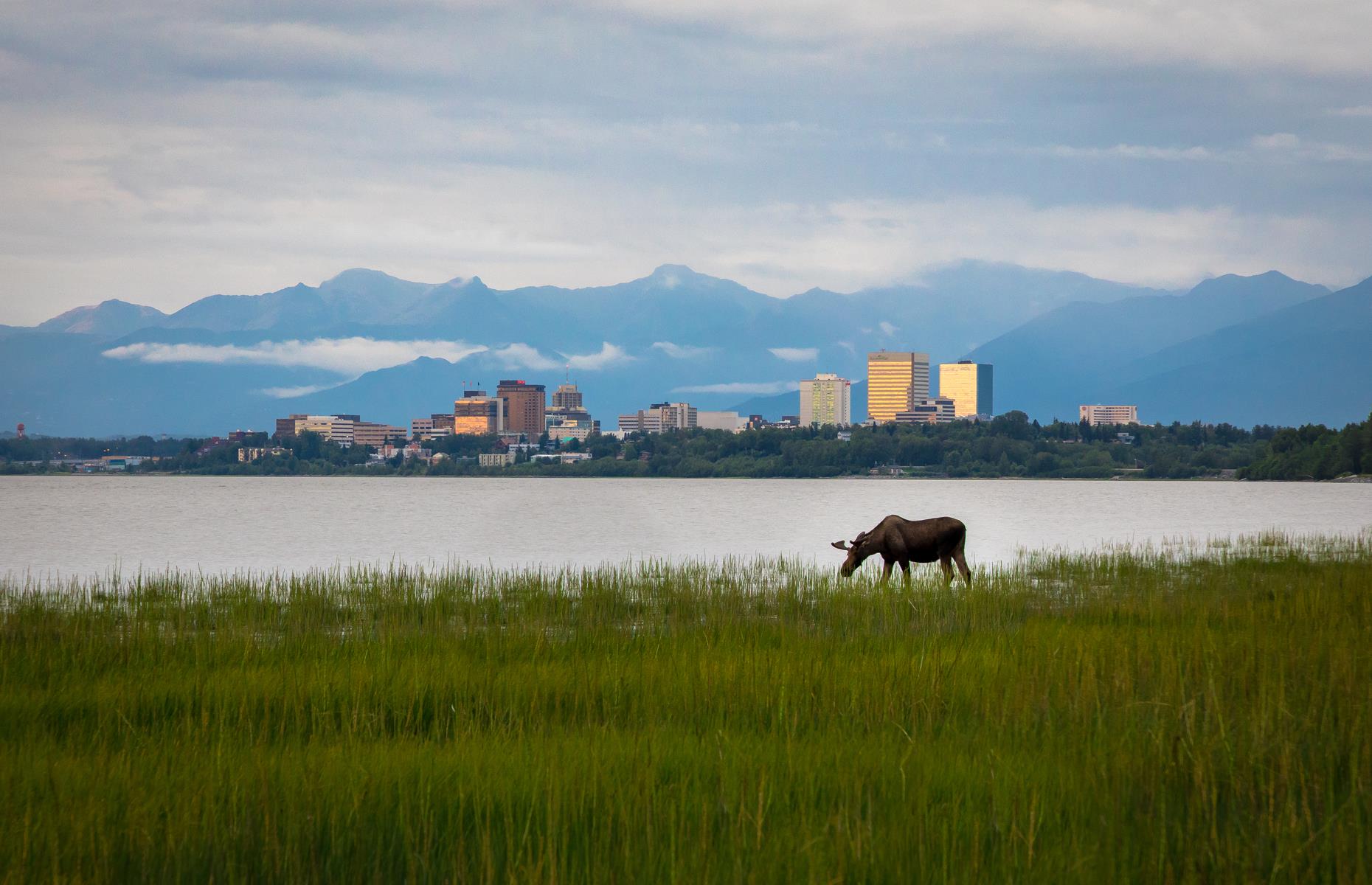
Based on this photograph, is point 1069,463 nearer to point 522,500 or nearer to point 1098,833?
point 522,500

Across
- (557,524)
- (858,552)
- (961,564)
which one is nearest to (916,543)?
(961,564)

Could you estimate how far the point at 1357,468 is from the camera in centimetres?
11888

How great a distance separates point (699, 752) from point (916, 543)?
39.5ft

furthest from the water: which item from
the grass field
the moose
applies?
the grass field

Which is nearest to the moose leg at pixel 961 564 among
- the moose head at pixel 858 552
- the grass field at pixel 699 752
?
the moose head at pixel 858 552

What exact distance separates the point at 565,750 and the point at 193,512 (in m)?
70.6

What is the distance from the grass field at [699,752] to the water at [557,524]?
46.1 ft

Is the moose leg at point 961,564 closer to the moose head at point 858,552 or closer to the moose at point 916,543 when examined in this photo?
the moose at point 916,543

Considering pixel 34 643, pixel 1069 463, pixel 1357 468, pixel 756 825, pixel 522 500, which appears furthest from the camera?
pixel 1069 463

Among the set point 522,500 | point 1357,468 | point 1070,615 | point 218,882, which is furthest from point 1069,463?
point 218,882

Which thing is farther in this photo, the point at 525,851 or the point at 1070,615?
the point at 1070,615

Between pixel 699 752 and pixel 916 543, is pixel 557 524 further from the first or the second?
pixel 699 752

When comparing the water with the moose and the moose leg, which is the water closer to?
the moose

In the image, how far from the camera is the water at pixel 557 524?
35656mm
